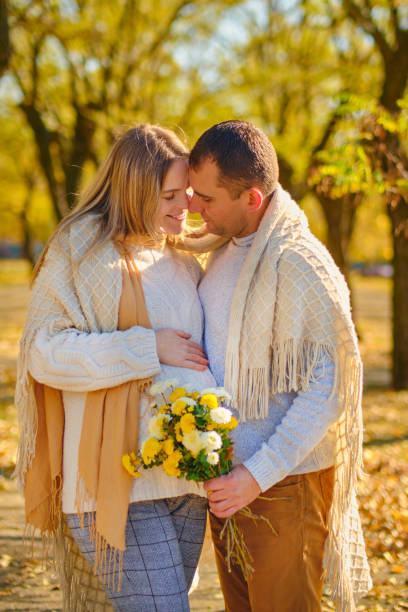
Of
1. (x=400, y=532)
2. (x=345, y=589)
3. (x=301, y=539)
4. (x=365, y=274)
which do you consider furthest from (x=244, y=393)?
(x=365, y=274)

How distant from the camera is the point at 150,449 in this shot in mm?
2189

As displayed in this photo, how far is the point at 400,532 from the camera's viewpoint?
16.8ft

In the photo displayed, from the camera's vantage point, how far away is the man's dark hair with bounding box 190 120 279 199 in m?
2.46

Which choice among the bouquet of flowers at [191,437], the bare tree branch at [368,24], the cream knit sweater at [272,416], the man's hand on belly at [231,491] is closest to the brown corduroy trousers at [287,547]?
the cream knit sweater at [272,416]

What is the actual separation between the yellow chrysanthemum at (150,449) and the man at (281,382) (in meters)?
0.23

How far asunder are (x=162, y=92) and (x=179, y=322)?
12724 millimetres

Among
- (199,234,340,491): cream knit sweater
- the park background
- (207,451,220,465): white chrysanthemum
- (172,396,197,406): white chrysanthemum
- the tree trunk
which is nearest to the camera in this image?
(207,451,220,465): white chrysanthemum

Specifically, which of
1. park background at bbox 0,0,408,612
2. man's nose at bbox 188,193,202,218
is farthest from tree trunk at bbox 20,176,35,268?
man's nose at bbox 188,193,202,218

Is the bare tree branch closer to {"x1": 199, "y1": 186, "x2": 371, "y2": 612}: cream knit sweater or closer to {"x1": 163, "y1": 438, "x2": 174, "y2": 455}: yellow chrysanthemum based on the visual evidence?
{"x1": 199, "y1": 186, "x2": 371, "y2": 612}: cream knit sweater

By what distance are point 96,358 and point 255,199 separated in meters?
0.90

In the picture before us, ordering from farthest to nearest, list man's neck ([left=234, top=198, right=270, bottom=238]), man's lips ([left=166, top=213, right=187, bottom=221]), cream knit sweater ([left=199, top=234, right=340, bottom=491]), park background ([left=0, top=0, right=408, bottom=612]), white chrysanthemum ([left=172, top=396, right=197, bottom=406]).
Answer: park background ([left=0, top=0, right=408, bottom=612])
man's lips ([left=166, top=213, right=187, bottom=221])
man's neck ([left=234, top=198, right=270, bottom=238])
cream knit sweater ([left=199, top=234, right=340, bottom=491])
white chrysanthemum ([left=172, top=396, right=197, bottom=406])

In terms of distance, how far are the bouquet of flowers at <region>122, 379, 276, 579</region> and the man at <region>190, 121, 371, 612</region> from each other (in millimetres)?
106

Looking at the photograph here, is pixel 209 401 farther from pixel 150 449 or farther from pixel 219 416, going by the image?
pixel 150 449

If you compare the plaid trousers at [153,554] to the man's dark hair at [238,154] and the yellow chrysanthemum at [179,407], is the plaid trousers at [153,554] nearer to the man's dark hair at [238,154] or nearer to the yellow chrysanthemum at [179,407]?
the yellow chrysanthemum at [179,407]
